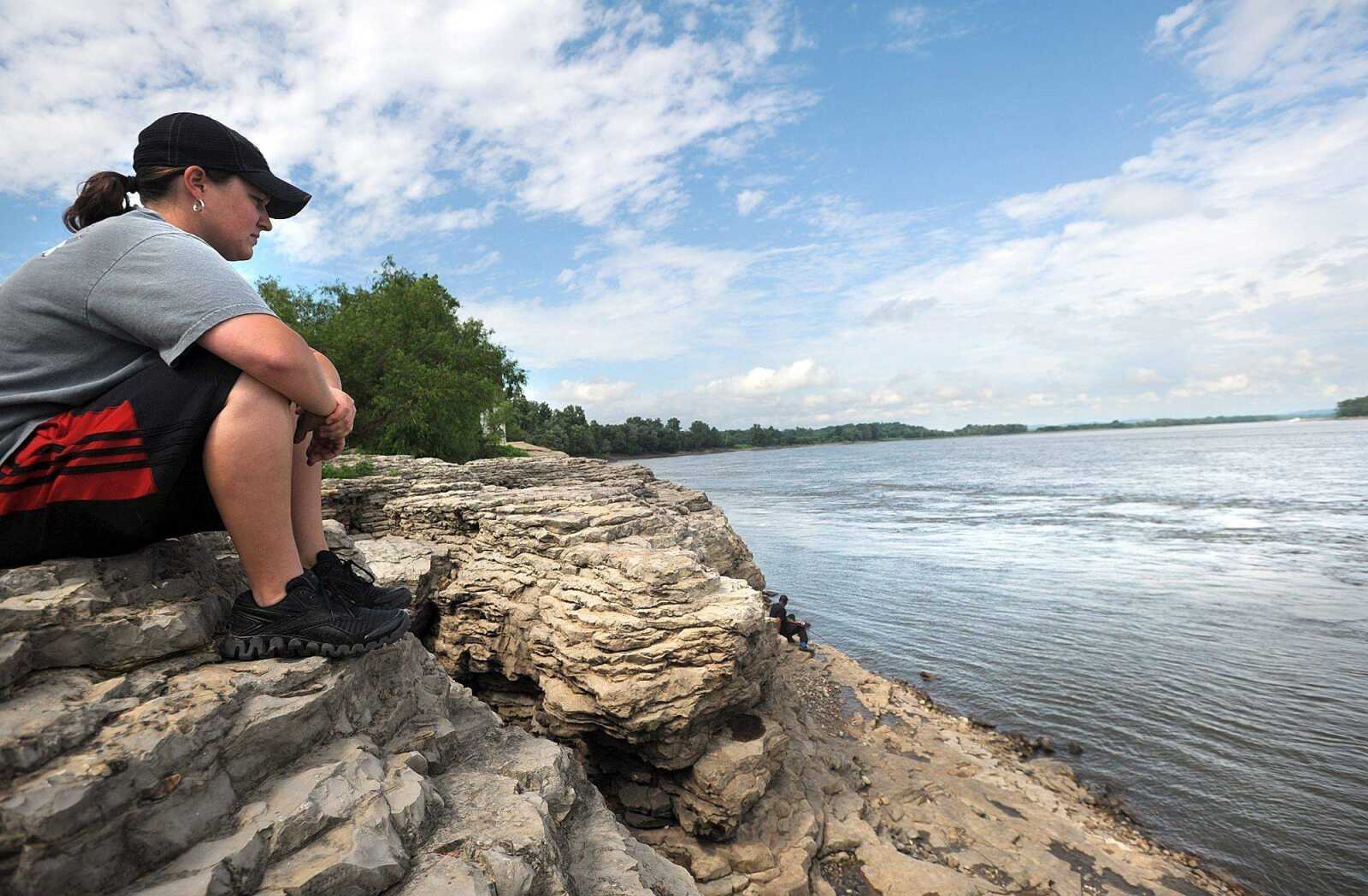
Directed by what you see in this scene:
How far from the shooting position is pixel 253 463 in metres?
2.47

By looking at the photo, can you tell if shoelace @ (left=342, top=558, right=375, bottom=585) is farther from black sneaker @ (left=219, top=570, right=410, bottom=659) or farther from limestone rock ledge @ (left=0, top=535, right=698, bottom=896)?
limestone rock ledge @ (left=0, top=535, right=698, bottom=896)

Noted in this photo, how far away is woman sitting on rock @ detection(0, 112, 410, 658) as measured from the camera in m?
2.28

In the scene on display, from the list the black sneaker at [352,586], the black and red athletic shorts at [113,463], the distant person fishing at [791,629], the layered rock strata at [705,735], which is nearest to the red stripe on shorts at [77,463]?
the black and red athletic shorts at [113,463]

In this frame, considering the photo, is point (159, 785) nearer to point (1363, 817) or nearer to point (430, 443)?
point (1363, 817)

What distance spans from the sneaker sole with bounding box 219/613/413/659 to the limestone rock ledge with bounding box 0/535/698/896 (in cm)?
5

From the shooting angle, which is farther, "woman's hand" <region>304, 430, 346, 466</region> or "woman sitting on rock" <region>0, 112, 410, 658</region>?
"woman's hand" <region>304, 430, 346, 466</region>

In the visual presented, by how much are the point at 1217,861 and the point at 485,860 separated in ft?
35.0

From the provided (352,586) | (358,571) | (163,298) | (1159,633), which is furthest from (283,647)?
(1159,633)

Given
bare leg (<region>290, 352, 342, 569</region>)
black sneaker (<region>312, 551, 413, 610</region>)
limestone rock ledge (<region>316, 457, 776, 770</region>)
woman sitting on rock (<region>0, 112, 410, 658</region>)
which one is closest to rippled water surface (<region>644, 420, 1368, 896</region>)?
limestone rock ledge (<region>316, 457, 776, 770</region>)

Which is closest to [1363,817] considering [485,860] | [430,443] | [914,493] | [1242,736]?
[1242,736]


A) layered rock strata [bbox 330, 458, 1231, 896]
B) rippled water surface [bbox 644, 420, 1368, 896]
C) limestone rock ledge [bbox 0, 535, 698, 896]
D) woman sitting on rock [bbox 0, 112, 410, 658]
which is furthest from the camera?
rippled water surface [bbox 644, 420, 1368, 896]

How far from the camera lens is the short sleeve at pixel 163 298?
7.56 ft

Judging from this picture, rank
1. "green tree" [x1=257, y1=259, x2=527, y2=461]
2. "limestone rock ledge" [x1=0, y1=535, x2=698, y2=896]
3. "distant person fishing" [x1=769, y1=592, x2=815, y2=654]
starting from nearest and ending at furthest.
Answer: "limestone rock ledge" [x1=0, y1=535, x2=698, y2=896] → "distant person fishing" [x1=769, y1=592, x2=815, y2=654] → "green tree" [x1=257, y1=259, x2=527, y2=461]

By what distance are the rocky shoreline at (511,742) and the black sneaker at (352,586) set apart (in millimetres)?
336
